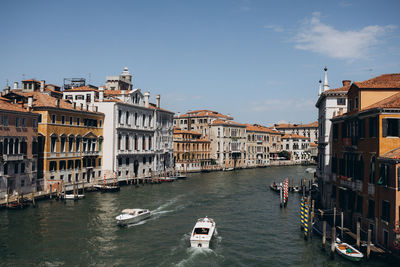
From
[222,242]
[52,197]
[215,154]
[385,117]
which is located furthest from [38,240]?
[215,154]

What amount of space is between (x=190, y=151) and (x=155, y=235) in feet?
169

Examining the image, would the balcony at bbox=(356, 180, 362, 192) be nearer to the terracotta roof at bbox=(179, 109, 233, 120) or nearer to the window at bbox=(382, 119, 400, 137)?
the window at bbox=(382, 119, 400, 137)

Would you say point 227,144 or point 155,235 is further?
point 227,144

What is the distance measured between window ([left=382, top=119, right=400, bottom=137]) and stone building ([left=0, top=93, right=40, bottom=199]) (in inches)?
1139

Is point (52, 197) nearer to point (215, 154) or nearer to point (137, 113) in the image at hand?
point (137, 113)

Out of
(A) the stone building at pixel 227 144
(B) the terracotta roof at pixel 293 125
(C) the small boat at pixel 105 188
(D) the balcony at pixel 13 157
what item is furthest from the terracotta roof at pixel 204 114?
(D) the balcony at pixel 13 157

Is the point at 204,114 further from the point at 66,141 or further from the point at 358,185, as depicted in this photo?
the point at 358,185

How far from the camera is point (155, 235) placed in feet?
82.5

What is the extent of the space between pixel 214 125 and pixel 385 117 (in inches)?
2569

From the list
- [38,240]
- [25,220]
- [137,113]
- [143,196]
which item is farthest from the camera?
[137,113]

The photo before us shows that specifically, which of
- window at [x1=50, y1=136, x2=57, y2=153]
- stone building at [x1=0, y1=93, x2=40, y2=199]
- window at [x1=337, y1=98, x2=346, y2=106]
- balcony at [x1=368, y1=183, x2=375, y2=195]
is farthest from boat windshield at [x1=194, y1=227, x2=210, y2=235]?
window at [x1=50, y1=136, x2=57, y2=153]

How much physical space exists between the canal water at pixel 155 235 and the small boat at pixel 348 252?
375 mm

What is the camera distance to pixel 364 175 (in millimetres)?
21203

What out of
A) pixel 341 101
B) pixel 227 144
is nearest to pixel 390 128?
pixel 341 101
